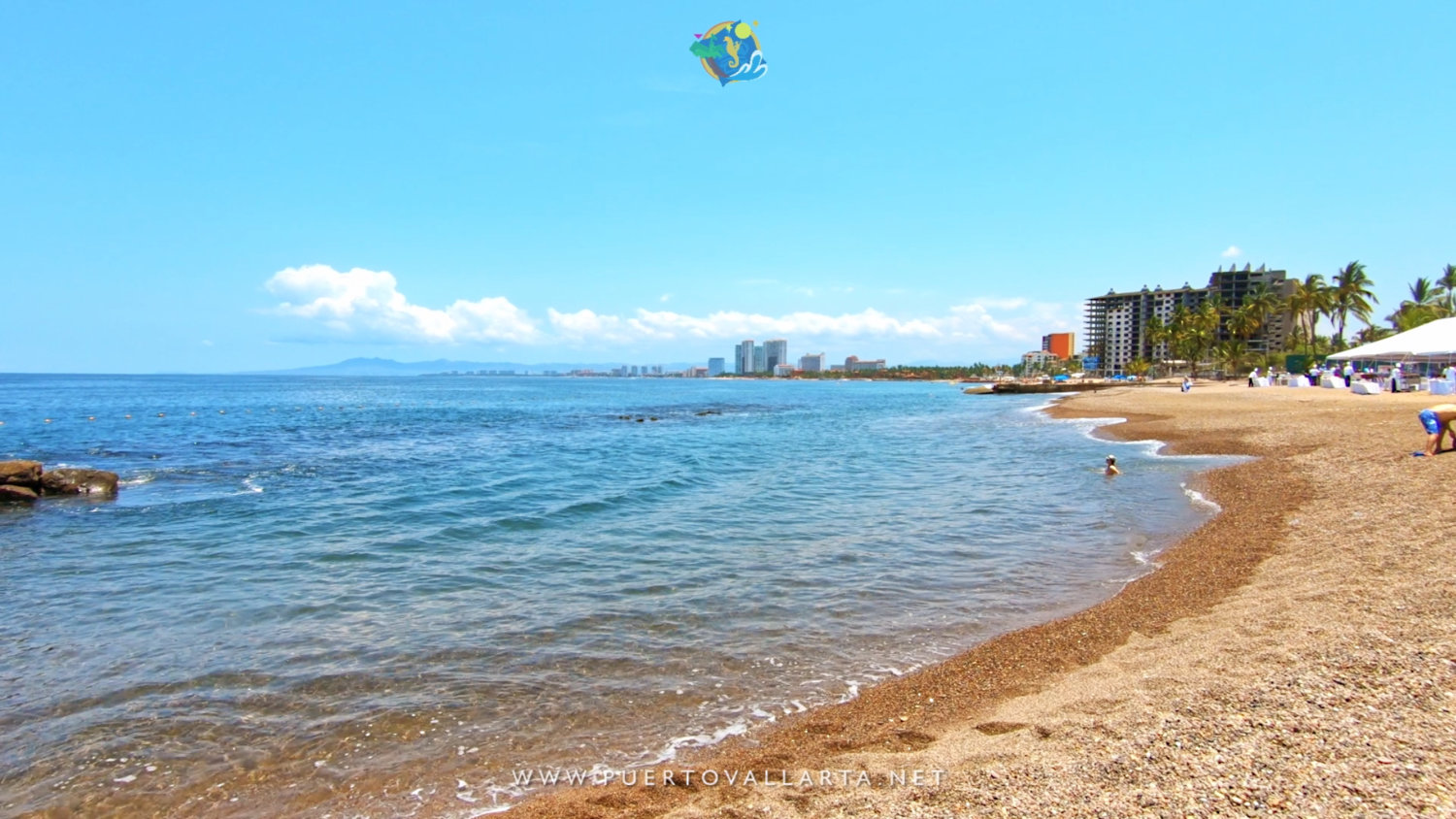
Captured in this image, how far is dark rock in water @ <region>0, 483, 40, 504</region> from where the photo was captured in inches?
750

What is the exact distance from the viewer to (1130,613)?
8.70 m

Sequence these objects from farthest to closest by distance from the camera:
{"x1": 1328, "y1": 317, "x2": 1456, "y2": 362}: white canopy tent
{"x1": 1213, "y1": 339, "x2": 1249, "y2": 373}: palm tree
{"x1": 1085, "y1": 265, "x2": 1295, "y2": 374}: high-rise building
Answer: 1. {"x1": 1085, "y1": 265, "x2": 1295, "y2": 374}: high-rise building
2. {"x1": 1213, "y1": 339, "x2": 1249, "y2": 373}: palm tree
3. {"x1": 1328, "y1": 317, "x2": 1456, "y2": 362}: white canopy tent

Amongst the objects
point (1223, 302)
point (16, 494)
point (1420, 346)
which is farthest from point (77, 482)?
point (1223, 302)

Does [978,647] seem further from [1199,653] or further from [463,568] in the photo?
[463,568]

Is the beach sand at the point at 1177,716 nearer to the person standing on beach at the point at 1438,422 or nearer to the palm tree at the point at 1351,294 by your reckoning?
the person standing on beach at the point at 1438,422

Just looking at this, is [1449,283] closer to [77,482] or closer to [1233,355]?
[1233,355]

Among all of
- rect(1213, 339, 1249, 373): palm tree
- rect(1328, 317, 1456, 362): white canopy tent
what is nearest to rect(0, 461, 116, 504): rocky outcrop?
rect(1328, 317, 1456, 362): white canopy tent

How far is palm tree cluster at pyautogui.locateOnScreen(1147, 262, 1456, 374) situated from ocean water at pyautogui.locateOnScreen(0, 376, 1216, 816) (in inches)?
3158

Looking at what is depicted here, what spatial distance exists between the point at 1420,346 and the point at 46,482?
181ft

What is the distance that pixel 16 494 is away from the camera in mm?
19172

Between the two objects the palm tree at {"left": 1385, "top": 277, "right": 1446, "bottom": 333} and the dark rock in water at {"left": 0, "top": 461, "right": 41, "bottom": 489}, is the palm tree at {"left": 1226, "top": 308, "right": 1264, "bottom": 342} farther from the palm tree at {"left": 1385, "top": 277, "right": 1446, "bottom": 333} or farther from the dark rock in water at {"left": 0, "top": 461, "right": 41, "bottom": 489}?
the dark rock in water at {"left": 0, "top": 461, "right": 41, "bottom": 489}

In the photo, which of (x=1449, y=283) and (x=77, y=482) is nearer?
(x=77, y=482)

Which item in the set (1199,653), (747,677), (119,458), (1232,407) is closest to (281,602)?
(747,677)

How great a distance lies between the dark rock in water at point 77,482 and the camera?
19.8 m
